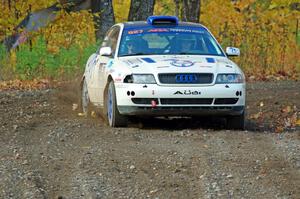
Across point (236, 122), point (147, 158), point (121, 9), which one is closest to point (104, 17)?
point (121, 9)

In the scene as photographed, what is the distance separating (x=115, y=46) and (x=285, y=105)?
150 inches

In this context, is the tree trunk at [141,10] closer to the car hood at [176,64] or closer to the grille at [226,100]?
the car hood at [176,64]

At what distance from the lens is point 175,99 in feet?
37.6

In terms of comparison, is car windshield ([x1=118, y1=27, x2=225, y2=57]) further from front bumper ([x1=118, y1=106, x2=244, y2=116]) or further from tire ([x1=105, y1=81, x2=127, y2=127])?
front bumper ([x1=118, y1=106, x2=244, y2=116])

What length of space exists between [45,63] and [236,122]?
1162 cm

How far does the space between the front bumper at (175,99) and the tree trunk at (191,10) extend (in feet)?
45.4

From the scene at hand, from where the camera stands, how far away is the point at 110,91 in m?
12.0

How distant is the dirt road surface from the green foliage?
351 inches

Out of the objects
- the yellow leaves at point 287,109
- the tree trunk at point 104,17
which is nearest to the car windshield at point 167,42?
the yellow leaves at point 287,109

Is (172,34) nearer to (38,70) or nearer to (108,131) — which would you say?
(108,131)

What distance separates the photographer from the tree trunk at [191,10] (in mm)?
25339

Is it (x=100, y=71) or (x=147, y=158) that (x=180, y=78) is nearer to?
(x=100, y=71)

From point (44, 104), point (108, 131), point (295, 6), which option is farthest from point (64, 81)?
point (295, 6)

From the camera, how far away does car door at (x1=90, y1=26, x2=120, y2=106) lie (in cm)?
1266
